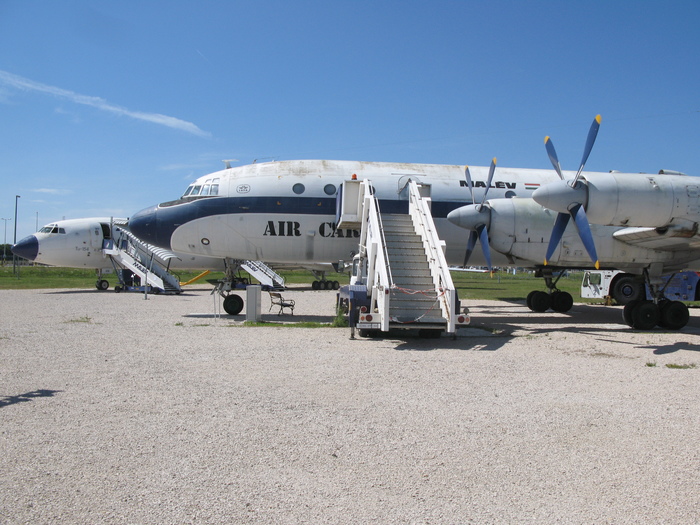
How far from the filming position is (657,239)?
15039 millimetres

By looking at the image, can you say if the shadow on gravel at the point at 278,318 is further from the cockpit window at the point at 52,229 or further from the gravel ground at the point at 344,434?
the cockpit window at the point at 52,229

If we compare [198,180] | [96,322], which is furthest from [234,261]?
[96,322]

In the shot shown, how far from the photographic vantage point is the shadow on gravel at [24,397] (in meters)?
6.78

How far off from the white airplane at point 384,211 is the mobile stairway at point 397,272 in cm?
104

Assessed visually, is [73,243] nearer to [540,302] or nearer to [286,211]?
[286,211]

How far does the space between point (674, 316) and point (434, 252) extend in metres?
7.19

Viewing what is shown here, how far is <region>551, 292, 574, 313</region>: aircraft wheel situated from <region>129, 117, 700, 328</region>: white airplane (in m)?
4.73

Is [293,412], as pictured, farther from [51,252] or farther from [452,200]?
[51,252]

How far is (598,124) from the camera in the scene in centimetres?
1260

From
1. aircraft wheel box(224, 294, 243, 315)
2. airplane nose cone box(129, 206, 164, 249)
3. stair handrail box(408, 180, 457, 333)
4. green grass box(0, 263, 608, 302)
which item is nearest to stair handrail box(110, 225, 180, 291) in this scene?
green grass box(0, 263, 608, 302)

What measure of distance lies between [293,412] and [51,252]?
106 feet

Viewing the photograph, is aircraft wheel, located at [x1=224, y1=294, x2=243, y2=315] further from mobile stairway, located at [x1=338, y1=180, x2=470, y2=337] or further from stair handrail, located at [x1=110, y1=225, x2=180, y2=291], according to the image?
stair handrail, located at [x1=110, y1=225, x2=180, y2=291]

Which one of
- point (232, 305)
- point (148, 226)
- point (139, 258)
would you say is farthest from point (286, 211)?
point (139, 258)

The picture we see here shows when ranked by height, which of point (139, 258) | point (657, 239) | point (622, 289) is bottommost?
point (622, 289)
